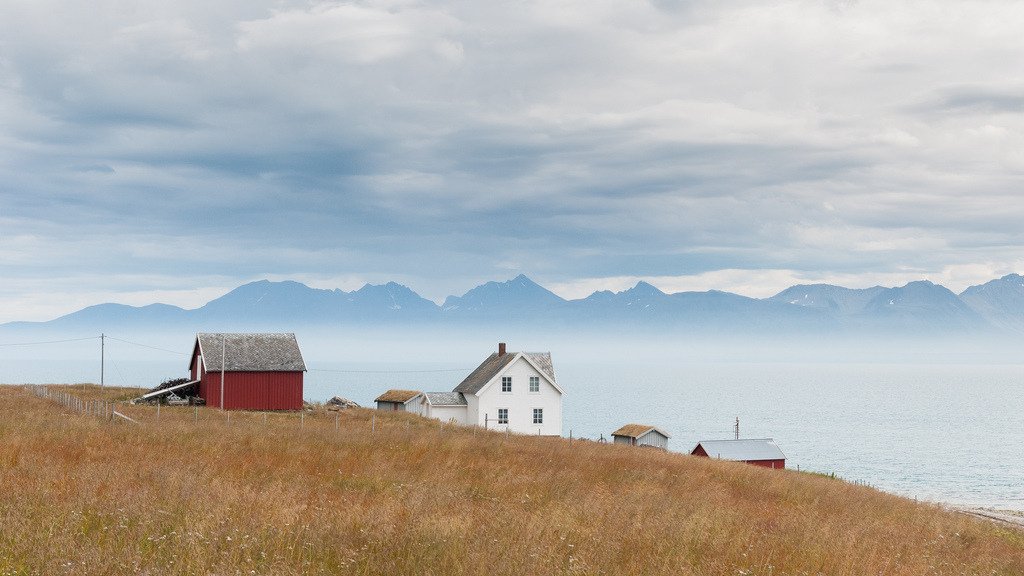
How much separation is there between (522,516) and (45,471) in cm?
777

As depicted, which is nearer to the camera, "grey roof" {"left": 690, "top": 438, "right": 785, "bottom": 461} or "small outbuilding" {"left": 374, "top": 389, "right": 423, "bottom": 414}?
"grey roof" {"left": 690, "top": 438, "right": 785, "bottom": 461}

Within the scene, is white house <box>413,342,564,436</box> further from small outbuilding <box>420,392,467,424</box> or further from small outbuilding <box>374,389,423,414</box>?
small outbuilding <box>374,389,423,414</box>

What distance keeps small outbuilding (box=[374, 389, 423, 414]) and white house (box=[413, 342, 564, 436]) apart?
2.02m

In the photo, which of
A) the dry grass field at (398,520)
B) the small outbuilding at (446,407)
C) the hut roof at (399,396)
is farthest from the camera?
the hut roof at (399,396)

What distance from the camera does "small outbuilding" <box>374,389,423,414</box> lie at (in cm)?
7544

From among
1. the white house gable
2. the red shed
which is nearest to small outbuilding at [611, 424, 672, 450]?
the white house gable

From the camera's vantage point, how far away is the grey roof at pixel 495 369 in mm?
71938

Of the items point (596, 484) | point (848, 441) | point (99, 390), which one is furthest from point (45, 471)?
point (848, 441)

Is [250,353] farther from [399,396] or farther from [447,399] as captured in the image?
[399,396]

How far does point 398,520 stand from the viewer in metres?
11.1

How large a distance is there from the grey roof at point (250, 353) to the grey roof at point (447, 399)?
17.0 meters

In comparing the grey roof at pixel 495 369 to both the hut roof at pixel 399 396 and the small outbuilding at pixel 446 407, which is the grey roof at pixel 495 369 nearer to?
the small outbuilding at pixel 446 407

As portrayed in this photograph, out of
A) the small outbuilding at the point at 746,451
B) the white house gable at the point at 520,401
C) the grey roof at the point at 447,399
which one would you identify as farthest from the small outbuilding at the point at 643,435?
the grey roof at the point at 447,399

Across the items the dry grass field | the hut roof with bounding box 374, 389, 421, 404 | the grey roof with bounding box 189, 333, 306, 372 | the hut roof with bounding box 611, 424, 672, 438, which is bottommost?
the hut roof with bounding box 611, 424, 672, 438
